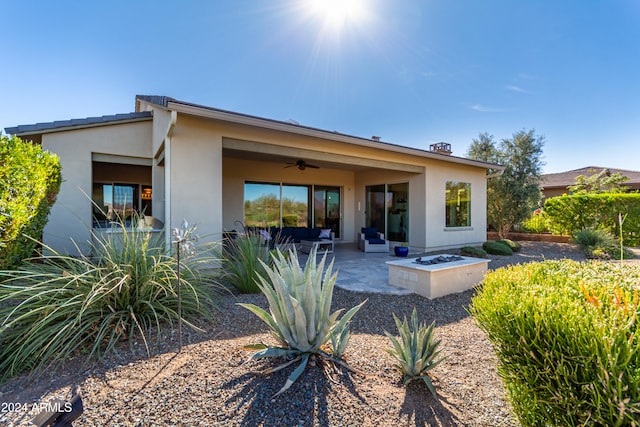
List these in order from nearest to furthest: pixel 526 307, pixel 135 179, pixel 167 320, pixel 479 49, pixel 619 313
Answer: pixel 619 313, pixel 526 307, pixel 167 320, pixel 479 49, pixel 135 179

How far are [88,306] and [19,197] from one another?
206 centimetres

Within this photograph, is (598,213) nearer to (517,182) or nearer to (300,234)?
(517,182)

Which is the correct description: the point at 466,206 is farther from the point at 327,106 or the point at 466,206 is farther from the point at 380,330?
the point at 380,330

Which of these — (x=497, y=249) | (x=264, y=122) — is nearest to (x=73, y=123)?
(x=264, y=122)

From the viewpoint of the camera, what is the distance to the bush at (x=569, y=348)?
1.23 meters

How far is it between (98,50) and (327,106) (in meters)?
7.92

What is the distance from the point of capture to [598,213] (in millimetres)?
11977

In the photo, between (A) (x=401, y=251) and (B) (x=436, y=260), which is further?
(A) (x=401, y=251)

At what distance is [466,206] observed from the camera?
1108 centimetres

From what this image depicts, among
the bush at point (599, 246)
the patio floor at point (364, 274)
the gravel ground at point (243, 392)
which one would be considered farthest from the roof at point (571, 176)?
the gravel ground at point (243, 392)

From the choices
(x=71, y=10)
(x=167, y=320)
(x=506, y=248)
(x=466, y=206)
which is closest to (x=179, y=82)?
(x=71, y=10)

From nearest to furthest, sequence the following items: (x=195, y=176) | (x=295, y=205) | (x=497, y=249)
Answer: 1. (x=195, y=176)
2. (x=497, y=249)
3. (x=295, y=205)

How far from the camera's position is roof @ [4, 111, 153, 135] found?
6680mm

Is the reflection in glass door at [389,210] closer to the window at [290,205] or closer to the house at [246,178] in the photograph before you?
the house at [246,178]
